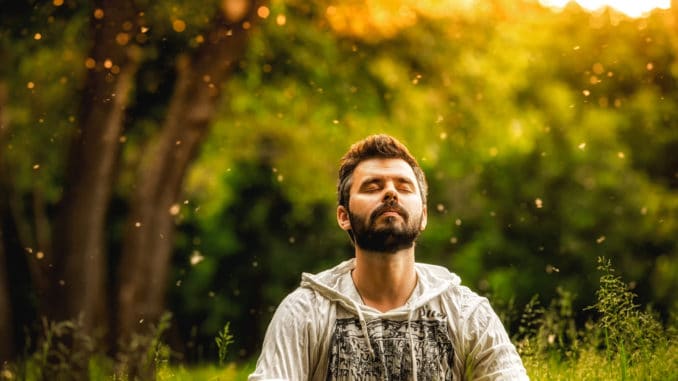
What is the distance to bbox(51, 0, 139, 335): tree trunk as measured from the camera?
23.2 ft

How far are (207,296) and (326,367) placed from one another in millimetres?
12586

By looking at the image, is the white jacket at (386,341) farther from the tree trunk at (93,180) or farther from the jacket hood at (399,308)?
the tree trunk at (93,180)

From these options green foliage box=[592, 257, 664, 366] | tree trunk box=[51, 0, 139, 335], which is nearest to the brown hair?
green foliage box=[592, 257, 664, 366]

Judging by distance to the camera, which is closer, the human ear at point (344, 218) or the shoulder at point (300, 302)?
the shoulder at point (300, 302)

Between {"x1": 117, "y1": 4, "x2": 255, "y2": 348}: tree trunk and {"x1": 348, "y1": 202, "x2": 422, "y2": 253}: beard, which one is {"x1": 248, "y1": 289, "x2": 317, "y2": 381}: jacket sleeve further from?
{"x1": 117, "y1": 4, "x2": 255, "y2": 348}: tree trunk

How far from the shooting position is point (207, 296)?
15508 millimetres

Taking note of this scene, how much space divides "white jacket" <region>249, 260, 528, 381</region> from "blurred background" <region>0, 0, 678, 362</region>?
90cm

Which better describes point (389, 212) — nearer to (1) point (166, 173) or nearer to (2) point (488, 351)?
(2) point (488, 351)

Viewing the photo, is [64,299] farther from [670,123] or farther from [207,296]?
[670,123]

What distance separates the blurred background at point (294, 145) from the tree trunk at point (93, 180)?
0.06ft

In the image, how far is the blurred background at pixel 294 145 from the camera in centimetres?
742

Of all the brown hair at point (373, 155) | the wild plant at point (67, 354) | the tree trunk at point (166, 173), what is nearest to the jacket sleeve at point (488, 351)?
the brown hair at point (373, 155)

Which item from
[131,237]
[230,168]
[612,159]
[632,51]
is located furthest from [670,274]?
[131,237]

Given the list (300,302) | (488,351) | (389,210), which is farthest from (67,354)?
(488,351)
